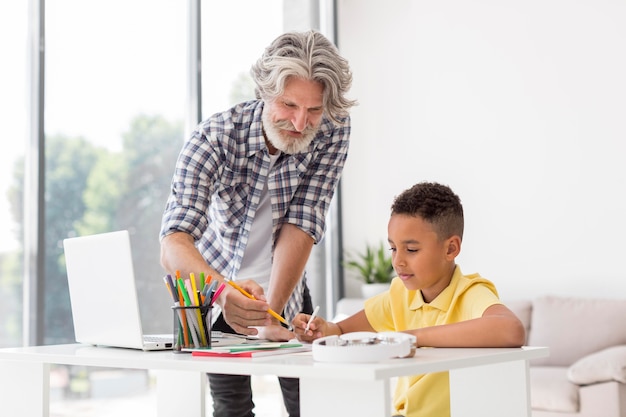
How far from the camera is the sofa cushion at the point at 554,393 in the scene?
11.7ft

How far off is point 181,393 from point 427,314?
55 cm

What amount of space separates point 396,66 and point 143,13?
6.18ft

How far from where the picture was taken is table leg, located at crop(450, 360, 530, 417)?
4.18 feet

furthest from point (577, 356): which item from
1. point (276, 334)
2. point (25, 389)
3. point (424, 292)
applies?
point (25, 389)

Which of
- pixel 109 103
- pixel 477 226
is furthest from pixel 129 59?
pixel 477 226

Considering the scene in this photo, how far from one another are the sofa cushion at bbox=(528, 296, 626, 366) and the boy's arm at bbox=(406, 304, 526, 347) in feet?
9.55

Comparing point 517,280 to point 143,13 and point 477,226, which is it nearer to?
point 477,226

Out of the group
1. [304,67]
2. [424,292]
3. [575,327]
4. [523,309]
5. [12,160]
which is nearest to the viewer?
[424,292]

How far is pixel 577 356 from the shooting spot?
4.06 m

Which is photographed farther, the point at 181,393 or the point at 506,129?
the point at 506,129

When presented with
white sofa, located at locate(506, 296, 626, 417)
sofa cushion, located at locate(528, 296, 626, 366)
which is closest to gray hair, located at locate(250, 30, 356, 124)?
white sofa, located at locate(506, 296, 626, 417)

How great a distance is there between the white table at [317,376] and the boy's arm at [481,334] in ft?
0.10

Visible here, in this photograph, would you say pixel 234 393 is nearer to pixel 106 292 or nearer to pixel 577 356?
pixel 106 292

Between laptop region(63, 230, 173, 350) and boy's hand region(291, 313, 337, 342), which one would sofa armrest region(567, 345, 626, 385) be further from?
laptop region(63, 230, 173, 350)
